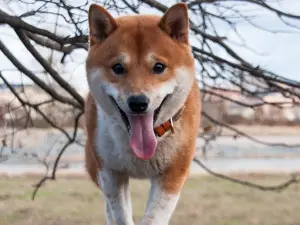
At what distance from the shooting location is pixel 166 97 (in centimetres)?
370

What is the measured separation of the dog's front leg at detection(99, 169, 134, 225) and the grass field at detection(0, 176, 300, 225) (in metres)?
5.06

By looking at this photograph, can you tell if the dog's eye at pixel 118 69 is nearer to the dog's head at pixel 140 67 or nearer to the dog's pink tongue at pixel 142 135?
the dog's head at pixel 140 67

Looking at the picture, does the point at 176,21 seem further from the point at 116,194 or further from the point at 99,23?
the point at 116,194

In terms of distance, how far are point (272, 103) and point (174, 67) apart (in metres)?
2.99

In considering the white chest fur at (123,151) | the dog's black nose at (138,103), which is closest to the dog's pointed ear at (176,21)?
the dog's black nose at (138,103)

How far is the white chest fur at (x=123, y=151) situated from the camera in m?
3.97

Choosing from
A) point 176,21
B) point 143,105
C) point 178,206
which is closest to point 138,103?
point 143,105

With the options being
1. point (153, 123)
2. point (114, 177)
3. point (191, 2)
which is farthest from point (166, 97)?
point (191, 2)

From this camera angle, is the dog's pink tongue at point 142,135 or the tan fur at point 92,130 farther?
the tan fur at point 92,130

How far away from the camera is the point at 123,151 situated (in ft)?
13.1

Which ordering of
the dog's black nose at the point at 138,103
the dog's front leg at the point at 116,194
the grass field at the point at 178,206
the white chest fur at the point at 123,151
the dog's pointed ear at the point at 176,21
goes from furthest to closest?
the grass field at the point at 178,206
the dog's front leg at the point at 116,194
the white chest fur at the point at 123,151
the dog's pointed ear at the point at 176,21
the dog's black nose at the point at 138,103

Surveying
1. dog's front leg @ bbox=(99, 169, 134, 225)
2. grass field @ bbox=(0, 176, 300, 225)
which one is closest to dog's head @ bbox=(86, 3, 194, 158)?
dog's front leg @ bbox=(99, 169, 134, 225)

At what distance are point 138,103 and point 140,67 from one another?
239 mm

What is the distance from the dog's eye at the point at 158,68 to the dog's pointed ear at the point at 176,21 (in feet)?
0.75
